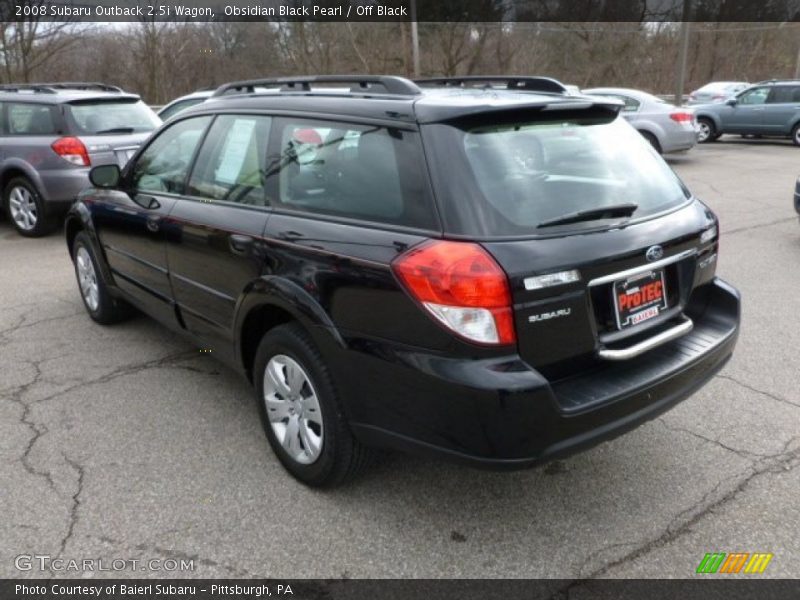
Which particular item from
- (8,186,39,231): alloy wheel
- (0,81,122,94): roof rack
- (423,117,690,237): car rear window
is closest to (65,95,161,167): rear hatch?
(0,81,122,94): roof rack

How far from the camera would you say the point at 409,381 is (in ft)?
7.80

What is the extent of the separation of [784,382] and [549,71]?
3704 centimetres

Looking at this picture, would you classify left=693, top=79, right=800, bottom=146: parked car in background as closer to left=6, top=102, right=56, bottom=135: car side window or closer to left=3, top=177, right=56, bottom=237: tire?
left=6, top=102, right=56, bottom=135: car side window

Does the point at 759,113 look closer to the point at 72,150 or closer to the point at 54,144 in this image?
the point at 72,150

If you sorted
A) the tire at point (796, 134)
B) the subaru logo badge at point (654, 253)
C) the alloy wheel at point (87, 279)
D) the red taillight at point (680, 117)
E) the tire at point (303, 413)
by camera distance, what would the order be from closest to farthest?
the subaru logo badge at point (654, 253)
the tire at point (303, 413)
the alloy wheel at point (87, 279)
the red taillight at point (680, 117)
the tire at point (796, 134)

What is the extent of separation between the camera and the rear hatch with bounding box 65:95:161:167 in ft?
26.3

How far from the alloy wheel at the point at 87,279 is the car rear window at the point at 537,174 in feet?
11.5

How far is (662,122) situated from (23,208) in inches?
472

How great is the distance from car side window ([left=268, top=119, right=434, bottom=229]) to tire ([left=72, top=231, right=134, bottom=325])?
8.06 feet

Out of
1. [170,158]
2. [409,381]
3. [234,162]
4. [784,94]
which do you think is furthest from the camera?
[784,94]

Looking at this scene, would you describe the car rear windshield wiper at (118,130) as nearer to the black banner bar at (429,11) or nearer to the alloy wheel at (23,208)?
the alloy wheel at (23,208)

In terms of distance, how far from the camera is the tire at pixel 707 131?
1931 cm

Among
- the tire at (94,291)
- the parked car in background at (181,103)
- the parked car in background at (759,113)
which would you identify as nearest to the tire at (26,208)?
the parked car in background at (181,103)

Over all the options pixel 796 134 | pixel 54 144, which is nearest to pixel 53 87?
pixel 54 144
